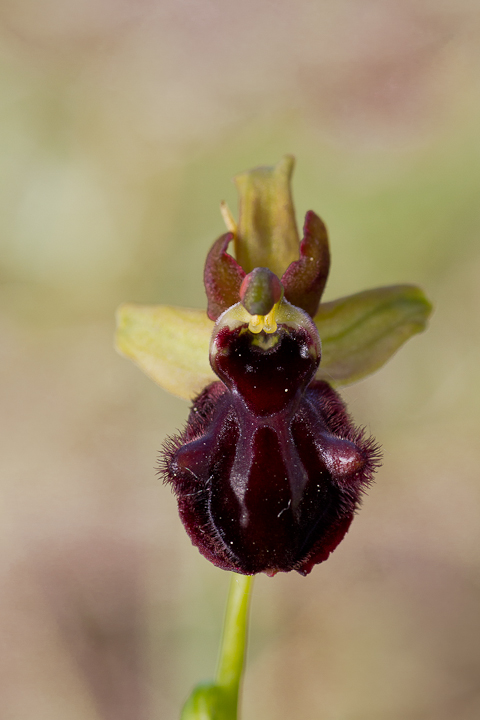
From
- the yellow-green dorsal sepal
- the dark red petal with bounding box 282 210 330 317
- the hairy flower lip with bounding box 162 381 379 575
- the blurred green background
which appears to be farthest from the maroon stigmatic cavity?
the blurred green background

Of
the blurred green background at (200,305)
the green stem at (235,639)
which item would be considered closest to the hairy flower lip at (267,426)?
the green stem at (235,639)

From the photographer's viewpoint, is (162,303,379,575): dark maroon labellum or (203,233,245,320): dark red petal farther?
(203,233,245,320): dark red petal

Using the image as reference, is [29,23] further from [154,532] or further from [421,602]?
[421,602]

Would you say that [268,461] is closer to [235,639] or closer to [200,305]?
[235,639]

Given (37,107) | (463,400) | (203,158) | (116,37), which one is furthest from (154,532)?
(116,37)

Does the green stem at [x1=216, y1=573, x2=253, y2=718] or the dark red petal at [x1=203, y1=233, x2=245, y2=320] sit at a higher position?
the dark red petal at [x1=203, y1=233, x2=245, y2=320]

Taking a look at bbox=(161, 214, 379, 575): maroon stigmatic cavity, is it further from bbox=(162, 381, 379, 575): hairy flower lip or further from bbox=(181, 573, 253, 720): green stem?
bbox=(181, 573, 253, 720): green stem

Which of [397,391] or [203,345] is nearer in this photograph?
[203,345]

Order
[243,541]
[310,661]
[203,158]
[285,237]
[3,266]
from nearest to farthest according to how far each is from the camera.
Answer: [243,541], [285,237], [310,661], [3,266], [203,158]
